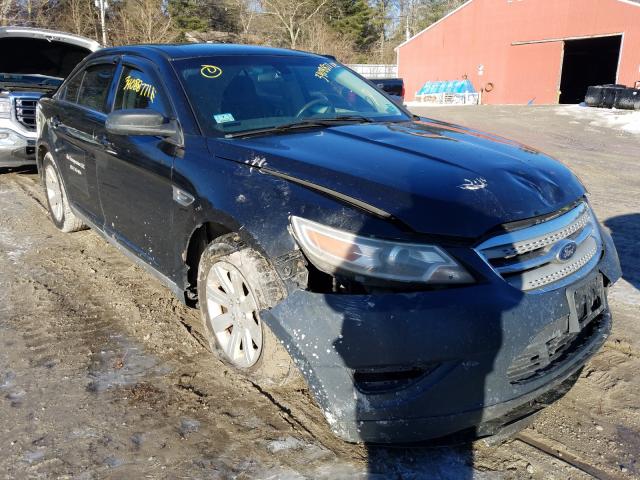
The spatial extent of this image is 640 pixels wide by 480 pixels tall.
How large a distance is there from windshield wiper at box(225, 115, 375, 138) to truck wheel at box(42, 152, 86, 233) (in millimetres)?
2649

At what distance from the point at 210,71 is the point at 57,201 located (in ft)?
8.98

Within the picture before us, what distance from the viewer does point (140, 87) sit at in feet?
11.8

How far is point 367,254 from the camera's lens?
2135 millimetres

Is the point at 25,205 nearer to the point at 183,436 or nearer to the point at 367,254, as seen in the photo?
the point at 183,436

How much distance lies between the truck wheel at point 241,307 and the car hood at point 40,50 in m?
6.64

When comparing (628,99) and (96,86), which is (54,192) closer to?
(96,86)

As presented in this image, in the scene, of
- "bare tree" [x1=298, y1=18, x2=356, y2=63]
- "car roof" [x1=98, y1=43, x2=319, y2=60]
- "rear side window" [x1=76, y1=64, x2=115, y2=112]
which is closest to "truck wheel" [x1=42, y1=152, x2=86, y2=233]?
"rear side window" [x1=76, y1=64, x2=115, y2=112]

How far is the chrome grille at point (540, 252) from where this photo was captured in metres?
2.17

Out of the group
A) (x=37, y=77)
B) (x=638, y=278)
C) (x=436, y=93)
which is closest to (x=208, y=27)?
(x=436, y=93)

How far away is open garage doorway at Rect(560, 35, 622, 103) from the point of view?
31097mm

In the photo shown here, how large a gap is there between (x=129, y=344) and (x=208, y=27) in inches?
1951

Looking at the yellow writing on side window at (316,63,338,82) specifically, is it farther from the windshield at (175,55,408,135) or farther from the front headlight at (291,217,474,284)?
the front headlight at (291,217,474,284)

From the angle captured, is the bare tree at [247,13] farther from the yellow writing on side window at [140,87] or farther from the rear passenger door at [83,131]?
the yellow writing on side window at [140,87]

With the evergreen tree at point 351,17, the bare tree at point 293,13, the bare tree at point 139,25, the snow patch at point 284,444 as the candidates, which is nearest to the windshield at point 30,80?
the snow patch at point 284,444
